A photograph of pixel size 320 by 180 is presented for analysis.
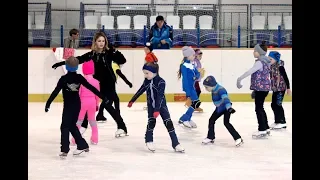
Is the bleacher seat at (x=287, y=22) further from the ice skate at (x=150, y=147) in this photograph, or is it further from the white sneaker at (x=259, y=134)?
the ice skate at (x=150, y=147)

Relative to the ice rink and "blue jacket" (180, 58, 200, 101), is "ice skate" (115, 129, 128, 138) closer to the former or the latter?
the ice rink

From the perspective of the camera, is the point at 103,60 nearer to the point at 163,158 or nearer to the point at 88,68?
the point at 88,68

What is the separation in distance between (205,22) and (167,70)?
3.34m

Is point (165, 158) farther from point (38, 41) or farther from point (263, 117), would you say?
point (38, 41)

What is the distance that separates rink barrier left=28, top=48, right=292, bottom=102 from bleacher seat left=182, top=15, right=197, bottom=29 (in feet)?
9.61

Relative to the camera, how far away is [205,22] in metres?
15.7

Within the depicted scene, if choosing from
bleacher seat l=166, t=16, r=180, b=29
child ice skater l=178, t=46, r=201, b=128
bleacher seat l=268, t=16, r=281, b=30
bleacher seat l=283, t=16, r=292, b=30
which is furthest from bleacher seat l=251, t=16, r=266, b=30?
child ice skater l=178, t=46, r=201, b=128

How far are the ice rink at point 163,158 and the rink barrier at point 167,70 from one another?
14.6 feet

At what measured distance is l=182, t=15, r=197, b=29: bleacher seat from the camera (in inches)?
623

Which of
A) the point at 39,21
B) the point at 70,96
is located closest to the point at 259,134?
the point at 70,96

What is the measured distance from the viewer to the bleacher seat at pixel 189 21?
51.9 ft

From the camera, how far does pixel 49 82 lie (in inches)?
501
